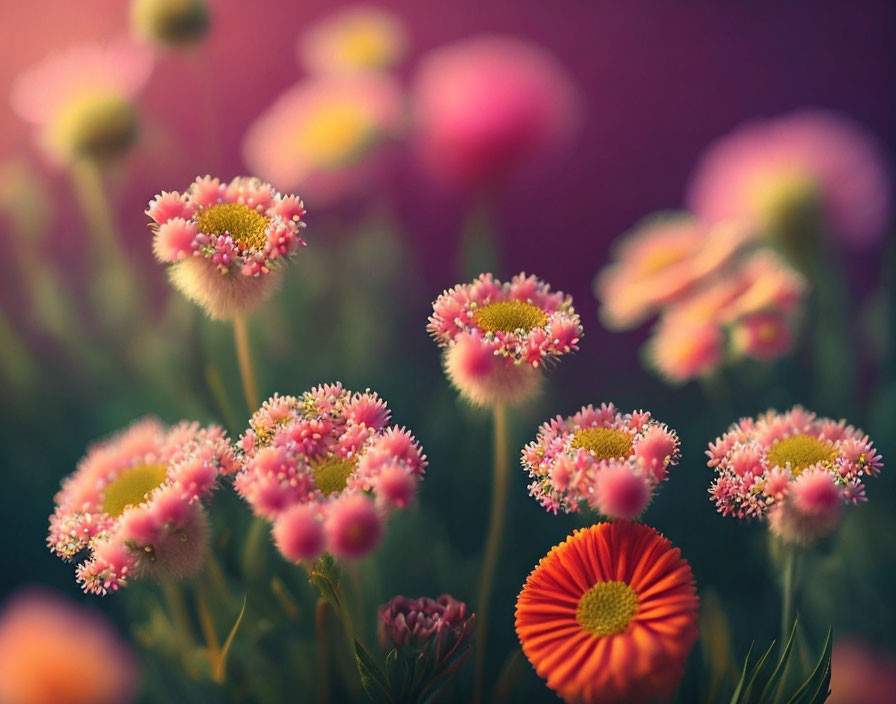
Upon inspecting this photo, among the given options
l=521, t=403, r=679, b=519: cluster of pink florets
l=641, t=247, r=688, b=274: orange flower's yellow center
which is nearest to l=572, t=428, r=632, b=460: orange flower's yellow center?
l=521, t=403, r=679, b=519: cluster of pink florets

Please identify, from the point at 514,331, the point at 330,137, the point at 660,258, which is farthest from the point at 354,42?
the point at 514,331

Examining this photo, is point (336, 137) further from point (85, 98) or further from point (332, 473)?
point (332, 473)

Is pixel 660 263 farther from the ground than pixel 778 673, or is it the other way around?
pixel 660 263

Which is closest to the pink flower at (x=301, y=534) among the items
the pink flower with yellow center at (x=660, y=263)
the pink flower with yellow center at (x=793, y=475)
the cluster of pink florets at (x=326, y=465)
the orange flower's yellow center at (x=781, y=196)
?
the cluster of pink florets at (x=326, y=465)

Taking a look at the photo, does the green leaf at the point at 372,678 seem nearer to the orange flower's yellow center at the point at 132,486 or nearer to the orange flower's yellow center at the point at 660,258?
the orange flower's yellow center at the point at 132,486

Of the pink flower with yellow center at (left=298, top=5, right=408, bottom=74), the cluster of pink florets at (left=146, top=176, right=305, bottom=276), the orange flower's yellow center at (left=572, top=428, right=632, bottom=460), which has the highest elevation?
the pink flower with yellow center at (left=298, top=5, right=408, bottom=74)

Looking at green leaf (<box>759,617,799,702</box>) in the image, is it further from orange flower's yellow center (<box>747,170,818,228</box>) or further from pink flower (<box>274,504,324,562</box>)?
orange flower's yellow center (<box>747,170,818,228</box>)

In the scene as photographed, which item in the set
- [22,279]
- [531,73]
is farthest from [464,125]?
[22,279]
